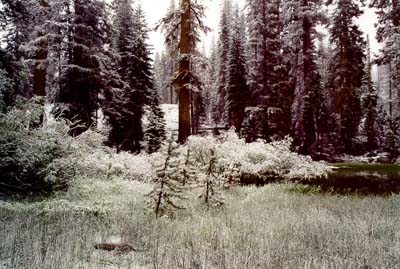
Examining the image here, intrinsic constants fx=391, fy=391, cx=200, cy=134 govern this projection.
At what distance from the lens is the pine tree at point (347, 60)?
3362 centimetres

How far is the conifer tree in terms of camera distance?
33625 mm

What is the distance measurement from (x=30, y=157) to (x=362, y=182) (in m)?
10.4

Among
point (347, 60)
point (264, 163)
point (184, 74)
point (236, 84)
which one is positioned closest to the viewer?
point (264, 163)

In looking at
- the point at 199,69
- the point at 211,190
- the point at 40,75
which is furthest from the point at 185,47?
the point at 211,190

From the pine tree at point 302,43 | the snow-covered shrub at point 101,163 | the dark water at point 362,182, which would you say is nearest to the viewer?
the snow-covered shrub at point 101,163

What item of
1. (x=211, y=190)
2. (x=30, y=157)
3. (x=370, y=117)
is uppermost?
(x=370, y=117)

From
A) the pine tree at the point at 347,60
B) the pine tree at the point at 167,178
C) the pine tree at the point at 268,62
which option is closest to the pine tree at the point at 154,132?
the pine tree at the point at 268,62

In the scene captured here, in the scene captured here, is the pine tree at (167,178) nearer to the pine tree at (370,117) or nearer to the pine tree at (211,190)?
the pine tree at (211,190)

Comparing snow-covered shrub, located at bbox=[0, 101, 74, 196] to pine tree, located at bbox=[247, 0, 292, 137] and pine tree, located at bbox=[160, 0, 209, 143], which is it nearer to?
pine tree, located at bbox=[160, 0, 209, 143]

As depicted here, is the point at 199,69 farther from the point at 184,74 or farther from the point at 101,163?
the point at 101,163

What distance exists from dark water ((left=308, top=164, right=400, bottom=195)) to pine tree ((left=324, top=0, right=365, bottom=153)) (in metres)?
18.4

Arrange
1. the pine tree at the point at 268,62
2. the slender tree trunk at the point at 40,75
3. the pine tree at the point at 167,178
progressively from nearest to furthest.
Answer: the pine tree at the point at 167,178
the slender tree trunk at the point at 40,75
the pine tree at the point at 268,62

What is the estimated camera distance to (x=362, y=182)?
13250mm

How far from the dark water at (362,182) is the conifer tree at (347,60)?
18.4 metres
